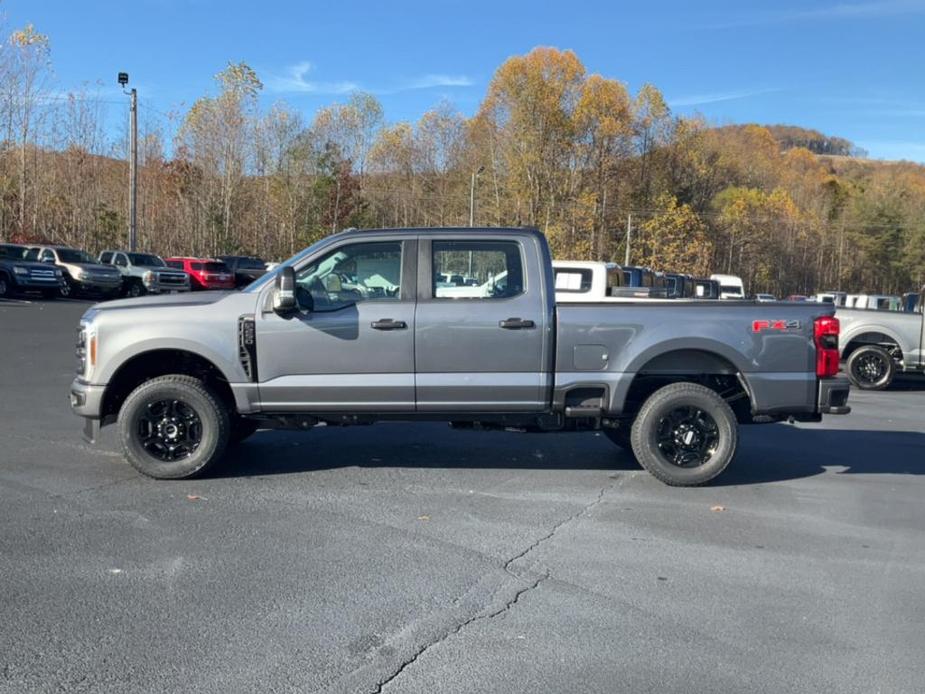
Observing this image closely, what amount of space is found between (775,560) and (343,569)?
8.83ft

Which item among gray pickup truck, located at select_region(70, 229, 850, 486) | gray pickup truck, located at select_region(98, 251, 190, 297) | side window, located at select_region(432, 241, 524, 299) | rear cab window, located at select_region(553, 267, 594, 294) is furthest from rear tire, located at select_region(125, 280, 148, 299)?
side window, located at select_region(432, 241, 524, 299)

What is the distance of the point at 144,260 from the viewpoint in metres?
34.4

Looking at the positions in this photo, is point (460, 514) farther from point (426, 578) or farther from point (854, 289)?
point (854, 289)

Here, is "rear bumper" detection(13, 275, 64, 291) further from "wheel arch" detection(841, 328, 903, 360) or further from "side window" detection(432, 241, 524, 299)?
"side window" detection(432, 241, 524, 299)

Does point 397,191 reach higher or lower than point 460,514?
→ higher

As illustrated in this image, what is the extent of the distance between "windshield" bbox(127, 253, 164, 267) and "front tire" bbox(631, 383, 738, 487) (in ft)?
102

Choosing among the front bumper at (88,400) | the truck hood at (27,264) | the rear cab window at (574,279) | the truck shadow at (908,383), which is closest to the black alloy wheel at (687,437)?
the front bumper at (88,400)

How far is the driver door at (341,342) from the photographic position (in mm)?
6715

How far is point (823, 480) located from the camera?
24.5ft

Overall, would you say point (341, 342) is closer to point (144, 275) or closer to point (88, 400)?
point (88, 400)

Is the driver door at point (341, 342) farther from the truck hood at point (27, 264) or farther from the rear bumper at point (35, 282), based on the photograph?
the truck hood at point (27, 264)

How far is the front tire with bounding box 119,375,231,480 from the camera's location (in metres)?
6.79

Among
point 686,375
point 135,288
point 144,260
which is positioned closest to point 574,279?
point 686,375

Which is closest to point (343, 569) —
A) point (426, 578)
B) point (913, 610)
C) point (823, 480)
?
point (426, 578)
